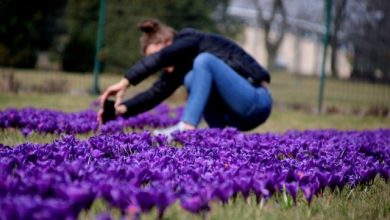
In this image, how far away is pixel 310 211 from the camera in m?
2.52

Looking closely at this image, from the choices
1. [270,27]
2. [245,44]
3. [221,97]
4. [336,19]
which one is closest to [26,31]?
[245,44]

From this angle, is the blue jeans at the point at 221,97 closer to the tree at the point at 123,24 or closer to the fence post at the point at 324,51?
the fence post at the point at 324,51

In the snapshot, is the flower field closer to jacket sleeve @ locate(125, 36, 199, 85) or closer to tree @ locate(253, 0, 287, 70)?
jacket sleeve @ locate(125, 36, 199, 85)

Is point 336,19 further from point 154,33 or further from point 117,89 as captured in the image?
point 117,89

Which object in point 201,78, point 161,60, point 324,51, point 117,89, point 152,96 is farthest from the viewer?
point 324,51

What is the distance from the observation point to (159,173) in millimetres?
2785

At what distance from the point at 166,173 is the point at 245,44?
1310cm

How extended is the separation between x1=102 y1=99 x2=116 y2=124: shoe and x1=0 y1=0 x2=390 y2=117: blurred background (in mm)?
4291

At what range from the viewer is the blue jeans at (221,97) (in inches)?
209

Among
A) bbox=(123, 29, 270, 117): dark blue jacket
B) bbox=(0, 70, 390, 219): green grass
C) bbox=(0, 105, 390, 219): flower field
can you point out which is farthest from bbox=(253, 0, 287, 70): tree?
bbox=(0, 105, 390, 219): flower field

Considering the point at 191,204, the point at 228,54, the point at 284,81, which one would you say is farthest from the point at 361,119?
the point at 191,204

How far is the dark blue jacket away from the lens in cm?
552

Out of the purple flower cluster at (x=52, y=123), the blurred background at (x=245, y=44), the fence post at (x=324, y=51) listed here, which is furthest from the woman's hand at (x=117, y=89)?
the fence post at (x=324, y=51)

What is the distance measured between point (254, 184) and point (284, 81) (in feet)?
40.5
